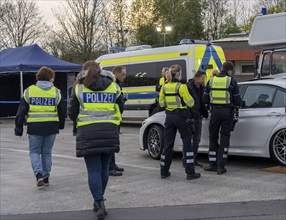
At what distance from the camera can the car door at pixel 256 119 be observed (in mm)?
7781

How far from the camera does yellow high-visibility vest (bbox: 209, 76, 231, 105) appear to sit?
7.46 metres

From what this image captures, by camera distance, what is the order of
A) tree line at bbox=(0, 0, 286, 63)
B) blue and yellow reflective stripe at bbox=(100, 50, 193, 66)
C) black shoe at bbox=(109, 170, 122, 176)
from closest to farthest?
1. black shoe at bbox=(109, 170, 122, 176)
2. blue and yellow reflective stripe at bbox=(100, 50, 193, 66)
3. tree line at bbox=(0, 0, 286, 63)

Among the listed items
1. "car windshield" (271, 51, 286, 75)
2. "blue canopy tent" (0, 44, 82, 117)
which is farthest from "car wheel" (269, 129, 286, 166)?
"blue canopy tent" (0, 44, 82, 117)

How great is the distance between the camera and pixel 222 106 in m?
7.52

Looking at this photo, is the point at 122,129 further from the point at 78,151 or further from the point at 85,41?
the point at 85,41

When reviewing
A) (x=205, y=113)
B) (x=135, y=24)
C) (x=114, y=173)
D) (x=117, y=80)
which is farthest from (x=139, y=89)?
(x=135, y=24)

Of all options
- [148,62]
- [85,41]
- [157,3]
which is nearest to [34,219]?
[148,62]

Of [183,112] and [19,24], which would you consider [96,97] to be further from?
[19,24]

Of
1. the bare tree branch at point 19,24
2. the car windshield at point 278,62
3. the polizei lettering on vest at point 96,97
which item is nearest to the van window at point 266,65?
the car windshield at point 278,62

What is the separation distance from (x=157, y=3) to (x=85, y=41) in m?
6.53

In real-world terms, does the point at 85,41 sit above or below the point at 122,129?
above

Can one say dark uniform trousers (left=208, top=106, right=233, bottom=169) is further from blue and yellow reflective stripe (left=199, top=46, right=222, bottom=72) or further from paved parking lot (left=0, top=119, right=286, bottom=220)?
blue and yellow reflective stripe (left=199, top=46, right=222, bottom=72)

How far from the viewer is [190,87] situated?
7.41 meters

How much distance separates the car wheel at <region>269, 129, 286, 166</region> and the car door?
0.14 meters
